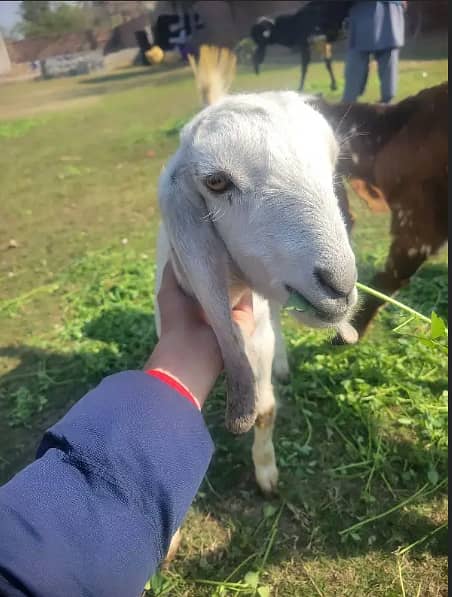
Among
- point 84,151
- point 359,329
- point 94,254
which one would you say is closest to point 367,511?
point 359,329

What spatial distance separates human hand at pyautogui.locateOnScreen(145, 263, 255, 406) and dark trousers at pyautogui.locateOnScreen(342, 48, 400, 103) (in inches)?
127

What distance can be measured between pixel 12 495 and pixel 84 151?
874 cm

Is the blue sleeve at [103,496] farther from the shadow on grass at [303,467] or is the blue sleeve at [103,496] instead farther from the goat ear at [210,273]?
the shadow on grass at [303,467]

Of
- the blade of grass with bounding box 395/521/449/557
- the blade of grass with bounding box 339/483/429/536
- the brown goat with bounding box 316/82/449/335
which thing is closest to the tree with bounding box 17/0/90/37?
the brown goat with bounding box 316/82/449/335

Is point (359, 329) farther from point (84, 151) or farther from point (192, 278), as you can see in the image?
point (84, 151)

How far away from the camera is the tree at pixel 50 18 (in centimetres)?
310

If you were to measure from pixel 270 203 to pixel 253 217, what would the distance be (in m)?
0.07

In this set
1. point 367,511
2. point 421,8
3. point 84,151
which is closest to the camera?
point 367,511

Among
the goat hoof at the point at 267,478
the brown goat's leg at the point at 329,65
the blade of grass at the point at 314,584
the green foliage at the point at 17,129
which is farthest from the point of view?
the green foliage at the point at 17,129

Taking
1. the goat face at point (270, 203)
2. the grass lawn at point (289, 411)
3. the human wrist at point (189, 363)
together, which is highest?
the goat face at point (270, 203)

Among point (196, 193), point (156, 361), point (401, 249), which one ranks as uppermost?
point (196, 193)

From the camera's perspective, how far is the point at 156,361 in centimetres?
149

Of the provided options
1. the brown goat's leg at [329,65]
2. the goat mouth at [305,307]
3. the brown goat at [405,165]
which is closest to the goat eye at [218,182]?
the goat mouth at [305,307]

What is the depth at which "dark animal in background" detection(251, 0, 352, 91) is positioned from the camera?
416 centimetres
